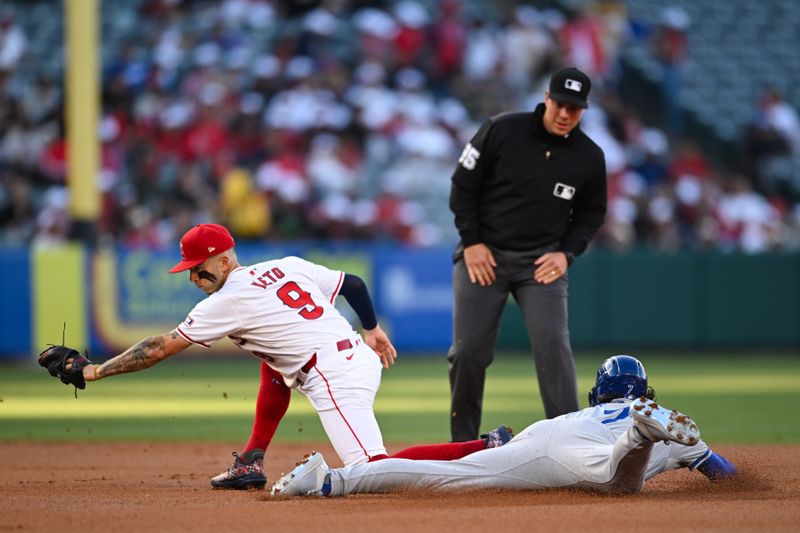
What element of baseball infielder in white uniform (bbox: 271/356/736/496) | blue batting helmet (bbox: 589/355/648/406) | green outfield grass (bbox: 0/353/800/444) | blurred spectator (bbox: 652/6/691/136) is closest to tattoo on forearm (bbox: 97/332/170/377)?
baseball infielder in white uniform (bbox: 271/356/736/496)

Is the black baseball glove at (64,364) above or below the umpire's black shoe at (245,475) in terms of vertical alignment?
above

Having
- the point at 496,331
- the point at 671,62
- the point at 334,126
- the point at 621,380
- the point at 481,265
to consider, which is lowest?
the point at 621,380

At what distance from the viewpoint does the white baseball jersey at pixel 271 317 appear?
5.95 meters

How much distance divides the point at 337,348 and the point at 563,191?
68.1 inches

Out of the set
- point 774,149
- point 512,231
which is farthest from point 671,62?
point 512,231

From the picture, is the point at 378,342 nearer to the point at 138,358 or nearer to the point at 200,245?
the point at 200,245

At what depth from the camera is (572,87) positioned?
6.62 metres

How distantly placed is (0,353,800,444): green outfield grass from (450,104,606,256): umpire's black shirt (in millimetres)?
1882

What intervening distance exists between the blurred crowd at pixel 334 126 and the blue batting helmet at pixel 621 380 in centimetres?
1020

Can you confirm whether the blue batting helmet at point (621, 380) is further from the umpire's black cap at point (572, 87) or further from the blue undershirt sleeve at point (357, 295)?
the umpire's black cap at point (572, 87)

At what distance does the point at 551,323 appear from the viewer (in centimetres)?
681

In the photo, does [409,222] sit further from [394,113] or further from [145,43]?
[145,43]

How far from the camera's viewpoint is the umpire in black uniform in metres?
Answer: 6.91

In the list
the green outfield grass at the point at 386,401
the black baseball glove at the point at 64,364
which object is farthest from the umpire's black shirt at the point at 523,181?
the black baseball glove at the point at 64,364
